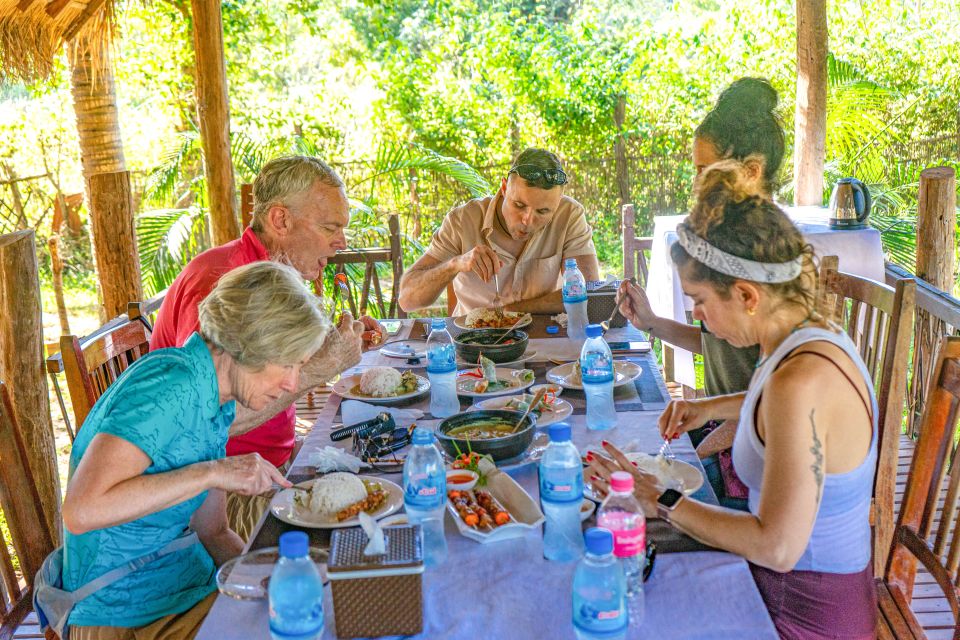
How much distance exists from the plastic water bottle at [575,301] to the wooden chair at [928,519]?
1.27m

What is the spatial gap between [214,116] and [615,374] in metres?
3.15

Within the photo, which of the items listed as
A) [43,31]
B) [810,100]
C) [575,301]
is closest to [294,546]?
[575,301]

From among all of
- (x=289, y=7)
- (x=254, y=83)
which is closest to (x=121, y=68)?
(x=289, y=7)

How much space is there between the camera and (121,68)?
26.1 ft

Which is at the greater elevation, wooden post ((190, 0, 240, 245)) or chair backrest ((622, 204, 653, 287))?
wooden post ((190, 0, 240, 245))

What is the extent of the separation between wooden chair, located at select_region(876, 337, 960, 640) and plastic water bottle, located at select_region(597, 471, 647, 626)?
765 mm

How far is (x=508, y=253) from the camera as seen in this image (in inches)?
141

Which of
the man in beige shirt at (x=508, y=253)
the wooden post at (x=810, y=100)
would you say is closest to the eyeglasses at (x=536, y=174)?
the man in beige shirt at (x=508, y=253)

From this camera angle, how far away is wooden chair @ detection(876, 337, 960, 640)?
5.87ft

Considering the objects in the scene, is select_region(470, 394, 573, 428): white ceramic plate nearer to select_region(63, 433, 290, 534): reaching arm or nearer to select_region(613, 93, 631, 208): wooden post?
select_region(63, 433, 290, 534): reaching arm

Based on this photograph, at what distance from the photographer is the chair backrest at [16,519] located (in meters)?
1.84

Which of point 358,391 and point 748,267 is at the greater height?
point 748,267

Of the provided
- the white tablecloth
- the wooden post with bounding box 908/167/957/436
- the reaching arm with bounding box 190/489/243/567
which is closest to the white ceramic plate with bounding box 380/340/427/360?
the reaching arm with bounding box 190/489/243/567

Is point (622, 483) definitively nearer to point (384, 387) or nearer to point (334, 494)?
point (334, 494)
